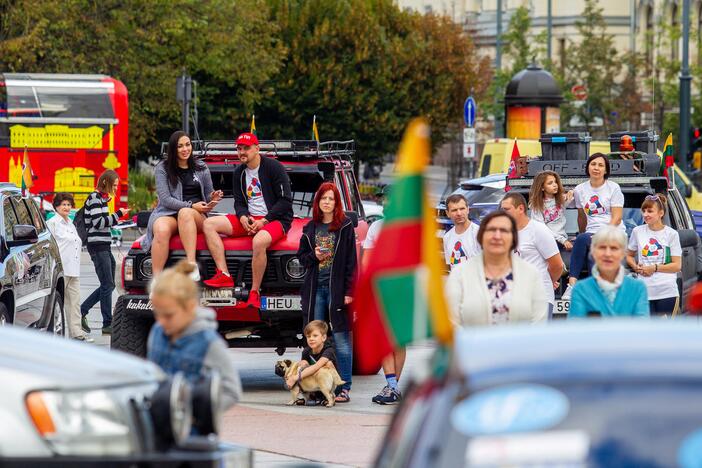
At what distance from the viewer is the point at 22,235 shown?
13.4m

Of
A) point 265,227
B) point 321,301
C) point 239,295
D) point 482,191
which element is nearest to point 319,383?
point 321,301

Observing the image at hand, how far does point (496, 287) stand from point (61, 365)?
2867 millimetres

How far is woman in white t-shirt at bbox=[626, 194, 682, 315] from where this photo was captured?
1332 cm

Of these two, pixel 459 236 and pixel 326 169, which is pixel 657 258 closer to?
pixel 459 236

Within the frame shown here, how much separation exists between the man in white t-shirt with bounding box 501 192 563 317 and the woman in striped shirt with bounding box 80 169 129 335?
22.9ft

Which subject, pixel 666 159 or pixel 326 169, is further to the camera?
pixel 666 159

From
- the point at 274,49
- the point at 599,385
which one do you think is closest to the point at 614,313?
the point at 599,385

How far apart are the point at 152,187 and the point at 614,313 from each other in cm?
3698

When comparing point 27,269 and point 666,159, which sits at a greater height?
point 666,159

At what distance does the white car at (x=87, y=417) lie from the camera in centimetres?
533

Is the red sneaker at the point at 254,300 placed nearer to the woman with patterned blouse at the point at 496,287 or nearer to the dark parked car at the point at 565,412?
the woman with patterned blouse at the point at 496,287

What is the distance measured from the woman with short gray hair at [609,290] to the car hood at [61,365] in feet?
8.26

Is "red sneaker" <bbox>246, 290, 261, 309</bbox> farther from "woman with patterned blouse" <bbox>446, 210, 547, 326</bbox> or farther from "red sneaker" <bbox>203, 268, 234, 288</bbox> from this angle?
"woman with patterned blouse" <bbox>446, 210, 547, 326</bbox>

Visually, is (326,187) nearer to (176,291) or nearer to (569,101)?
(176,291)
